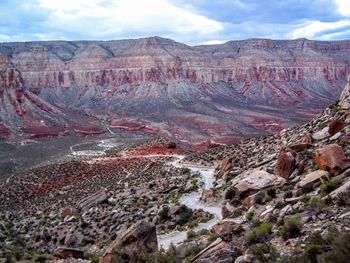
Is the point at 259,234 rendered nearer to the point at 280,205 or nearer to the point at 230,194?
the point at 280,205

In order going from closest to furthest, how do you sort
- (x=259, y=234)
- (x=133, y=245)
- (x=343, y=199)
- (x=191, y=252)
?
1. (x=343, y=199)
2. (x=259, y=234)
3. (x=133, y=245)
4. (x=191, y=252)

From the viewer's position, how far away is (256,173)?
25.1 metres

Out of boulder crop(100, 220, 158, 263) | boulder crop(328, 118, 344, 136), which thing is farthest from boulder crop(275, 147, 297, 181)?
boulder crop(100, 220, 158, 263)

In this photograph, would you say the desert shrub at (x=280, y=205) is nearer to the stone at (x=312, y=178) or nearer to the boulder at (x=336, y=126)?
the stone at (x=312, y=178)

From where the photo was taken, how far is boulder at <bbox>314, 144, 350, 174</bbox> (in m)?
19.4

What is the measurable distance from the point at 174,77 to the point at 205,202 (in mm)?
146180

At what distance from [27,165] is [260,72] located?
5144 inches

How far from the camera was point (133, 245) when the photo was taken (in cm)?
1575

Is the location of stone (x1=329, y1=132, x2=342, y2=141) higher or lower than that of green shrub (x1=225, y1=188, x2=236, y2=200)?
higher

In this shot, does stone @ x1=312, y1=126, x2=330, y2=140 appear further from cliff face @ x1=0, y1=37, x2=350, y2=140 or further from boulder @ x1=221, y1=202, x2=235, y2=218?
cliff face @ x1=0, y1=37, x2=350, y2=140

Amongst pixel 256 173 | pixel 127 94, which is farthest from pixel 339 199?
pixel 127 94

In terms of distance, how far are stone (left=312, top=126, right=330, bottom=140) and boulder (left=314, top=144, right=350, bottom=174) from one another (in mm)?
6112

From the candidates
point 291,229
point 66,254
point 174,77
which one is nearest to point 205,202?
point 66,254

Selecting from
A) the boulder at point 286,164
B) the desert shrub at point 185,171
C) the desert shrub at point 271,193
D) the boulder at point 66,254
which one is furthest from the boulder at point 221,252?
the desert shrub at point 185,171
